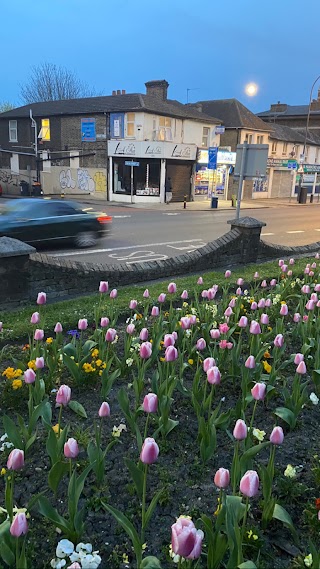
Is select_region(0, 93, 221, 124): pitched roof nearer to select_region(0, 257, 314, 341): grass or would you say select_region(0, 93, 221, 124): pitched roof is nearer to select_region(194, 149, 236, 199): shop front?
select_region(194, 149, 236, 199): shop front

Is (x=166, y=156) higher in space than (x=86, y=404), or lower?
higher

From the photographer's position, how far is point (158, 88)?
38.8m

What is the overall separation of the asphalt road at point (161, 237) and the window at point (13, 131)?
2174 centimetres

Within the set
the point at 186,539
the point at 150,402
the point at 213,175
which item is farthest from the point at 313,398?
the point at 213,175

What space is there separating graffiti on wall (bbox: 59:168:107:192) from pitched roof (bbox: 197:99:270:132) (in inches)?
525

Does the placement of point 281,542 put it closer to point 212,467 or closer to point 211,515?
point 211,515

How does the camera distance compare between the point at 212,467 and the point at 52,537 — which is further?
the point at 212,467

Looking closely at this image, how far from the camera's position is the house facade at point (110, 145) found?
32.1 metres

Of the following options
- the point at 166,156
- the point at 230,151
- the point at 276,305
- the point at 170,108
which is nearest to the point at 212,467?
the point at 276,305

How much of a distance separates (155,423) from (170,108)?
33593 mm

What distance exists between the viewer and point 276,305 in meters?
5.98

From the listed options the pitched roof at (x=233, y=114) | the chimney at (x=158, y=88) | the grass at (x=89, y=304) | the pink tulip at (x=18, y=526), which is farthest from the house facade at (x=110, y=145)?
the pink tulip at (x=18, y=526)

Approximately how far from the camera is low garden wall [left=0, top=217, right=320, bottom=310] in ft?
20.7

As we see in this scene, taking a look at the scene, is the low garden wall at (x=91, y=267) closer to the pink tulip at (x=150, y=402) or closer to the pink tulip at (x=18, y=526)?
the pink tulip at (x=150, y=402)
